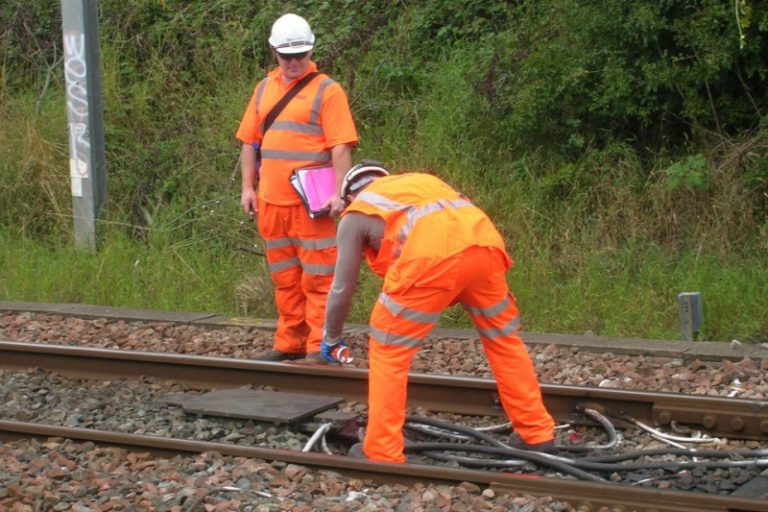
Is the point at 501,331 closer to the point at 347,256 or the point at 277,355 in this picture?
the point at 347,256

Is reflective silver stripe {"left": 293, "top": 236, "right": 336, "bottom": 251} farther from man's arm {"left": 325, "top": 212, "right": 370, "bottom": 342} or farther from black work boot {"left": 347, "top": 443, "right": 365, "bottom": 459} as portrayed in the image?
black work boot {"left": 347, "top": 443, "right": 365, "bottom": 459}

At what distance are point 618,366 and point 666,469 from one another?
1.95 meters

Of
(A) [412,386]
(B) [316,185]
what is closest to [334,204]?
(B) [316,185]

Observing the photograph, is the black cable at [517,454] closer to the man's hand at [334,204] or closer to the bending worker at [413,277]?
the bending worker at [413,277]

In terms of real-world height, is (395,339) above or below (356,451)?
above

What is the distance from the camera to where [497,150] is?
38.0ft

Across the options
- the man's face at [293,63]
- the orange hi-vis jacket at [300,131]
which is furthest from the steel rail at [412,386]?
the man's face at [293,63]

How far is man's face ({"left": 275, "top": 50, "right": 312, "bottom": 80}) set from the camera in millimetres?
7387

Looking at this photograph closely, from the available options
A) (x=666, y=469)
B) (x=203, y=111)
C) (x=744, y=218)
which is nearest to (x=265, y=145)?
(x=666, y=469)

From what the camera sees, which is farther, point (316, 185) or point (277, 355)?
point (277, 355)

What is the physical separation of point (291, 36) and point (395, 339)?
2581 millimetres

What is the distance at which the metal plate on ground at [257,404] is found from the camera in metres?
6.50

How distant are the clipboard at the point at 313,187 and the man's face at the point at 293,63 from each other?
0.59 m

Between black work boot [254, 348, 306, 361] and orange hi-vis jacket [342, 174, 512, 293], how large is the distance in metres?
2.43
